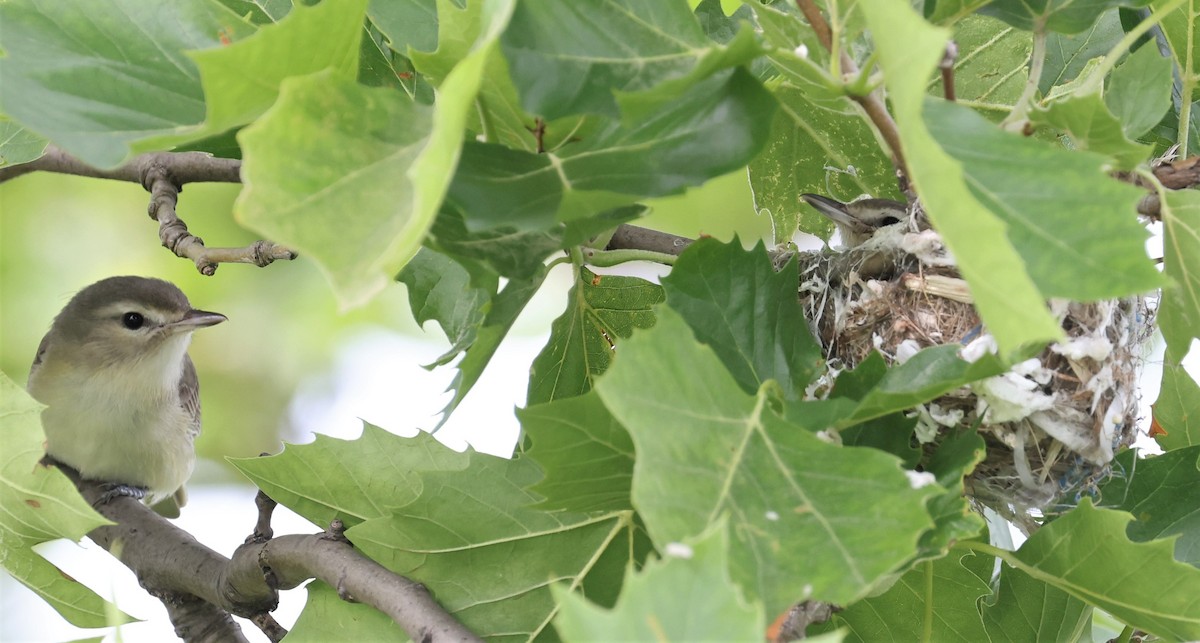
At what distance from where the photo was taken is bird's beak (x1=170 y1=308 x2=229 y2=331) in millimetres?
4016

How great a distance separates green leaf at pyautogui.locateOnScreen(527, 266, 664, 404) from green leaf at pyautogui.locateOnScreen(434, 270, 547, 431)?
0.42 metres

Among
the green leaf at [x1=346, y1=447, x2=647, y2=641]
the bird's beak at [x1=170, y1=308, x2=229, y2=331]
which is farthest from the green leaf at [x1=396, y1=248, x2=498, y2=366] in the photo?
the bird's beak at [x1=170, y1=308, x2=229, y2=331]

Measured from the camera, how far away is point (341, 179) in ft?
3.33

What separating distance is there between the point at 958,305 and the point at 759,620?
1557 millimetres

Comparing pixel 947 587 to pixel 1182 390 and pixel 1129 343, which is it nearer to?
pixel 1182 390

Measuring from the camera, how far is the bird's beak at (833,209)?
2.63m

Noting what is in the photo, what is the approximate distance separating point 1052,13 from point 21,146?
1.88 meters

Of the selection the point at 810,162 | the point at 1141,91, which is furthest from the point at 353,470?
the point at 1141,91

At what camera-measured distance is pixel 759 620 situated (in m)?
0.87

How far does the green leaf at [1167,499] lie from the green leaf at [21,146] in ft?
6.94

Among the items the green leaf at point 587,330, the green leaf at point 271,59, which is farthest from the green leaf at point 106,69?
the green leaf at point 587,330

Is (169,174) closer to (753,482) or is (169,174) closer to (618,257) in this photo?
(618,257)

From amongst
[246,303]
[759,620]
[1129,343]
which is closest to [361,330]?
[246,303]

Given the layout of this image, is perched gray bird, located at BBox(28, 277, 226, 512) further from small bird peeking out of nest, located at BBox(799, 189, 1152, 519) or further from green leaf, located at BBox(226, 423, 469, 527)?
small bird peeking out of nest, located at BBox(799, 189, 1152, 519)
